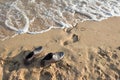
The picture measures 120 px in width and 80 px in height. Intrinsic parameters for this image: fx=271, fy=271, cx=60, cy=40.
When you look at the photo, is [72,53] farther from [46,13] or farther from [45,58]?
[46,13]

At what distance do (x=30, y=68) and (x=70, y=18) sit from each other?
82.3 inches

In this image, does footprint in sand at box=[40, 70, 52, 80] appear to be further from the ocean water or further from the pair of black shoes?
the ocean water

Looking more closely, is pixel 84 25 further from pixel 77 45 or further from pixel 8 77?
pixel 8 77

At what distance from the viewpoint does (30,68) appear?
5.05 meters

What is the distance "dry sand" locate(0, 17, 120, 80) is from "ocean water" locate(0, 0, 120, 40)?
0.29 metres

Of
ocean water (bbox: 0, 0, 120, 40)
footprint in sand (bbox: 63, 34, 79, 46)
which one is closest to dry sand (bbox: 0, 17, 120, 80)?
footprint in sand (bbox: 63, 34, 79, 46)

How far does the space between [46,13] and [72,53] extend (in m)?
1.72

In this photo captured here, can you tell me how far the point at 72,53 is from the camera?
5402 mm

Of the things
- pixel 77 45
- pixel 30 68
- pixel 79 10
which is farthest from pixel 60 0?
pixel 30 68

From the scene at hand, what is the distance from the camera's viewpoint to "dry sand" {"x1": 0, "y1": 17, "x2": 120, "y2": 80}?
4988 millimetres

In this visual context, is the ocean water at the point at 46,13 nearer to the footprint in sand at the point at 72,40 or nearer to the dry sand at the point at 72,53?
the dry sand at the point at 72,53

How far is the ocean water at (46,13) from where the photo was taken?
6.23 meters

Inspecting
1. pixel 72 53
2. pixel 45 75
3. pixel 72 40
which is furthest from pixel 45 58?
pixel 72 40

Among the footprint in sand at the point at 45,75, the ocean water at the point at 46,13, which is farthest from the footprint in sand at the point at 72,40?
the footprint in sand at the point at 45,75
